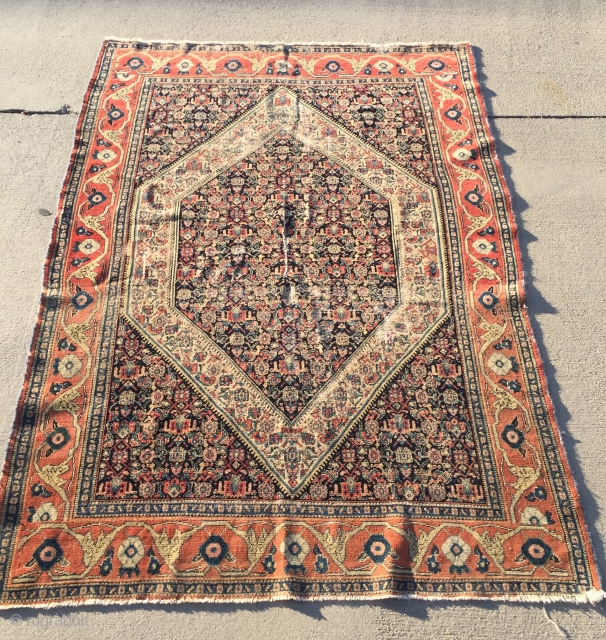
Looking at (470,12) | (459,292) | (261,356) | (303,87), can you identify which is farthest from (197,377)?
(470,12)

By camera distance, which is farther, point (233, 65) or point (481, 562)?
point (233, 65)

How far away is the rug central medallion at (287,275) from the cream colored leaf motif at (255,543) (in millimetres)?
172

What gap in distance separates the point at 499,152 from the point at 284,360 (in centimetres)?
A: 156

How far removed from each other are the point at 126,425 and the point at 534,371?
1.64m

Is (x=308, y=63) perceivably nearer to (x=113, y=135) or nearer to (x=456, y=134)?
(x=456, y=134)

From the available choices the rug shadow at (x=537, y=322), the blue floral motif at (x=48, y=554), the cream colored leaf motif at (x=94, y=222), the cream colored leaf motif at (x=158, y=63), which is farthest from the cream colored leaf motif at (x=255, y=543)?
the cream colored leaf motif at (x=158, y=63)

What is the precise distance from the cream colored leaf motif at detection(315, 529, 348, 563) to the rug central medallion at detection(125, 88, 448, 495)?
Result: 19 centimetres

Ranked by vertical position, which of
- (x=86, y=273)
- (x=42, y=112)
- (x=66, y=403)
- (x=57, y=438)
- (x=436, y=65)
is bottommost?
(x=57, y=438)

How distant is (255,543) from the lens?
1945mm

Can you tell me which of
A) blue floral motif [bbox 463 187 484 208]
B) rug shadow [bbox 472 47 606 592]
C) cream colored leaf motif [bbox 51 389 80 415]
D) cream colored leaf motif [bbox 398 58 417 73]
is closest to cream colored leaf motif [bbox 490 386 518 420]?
rug shadow [bbox 472 47 606 592]

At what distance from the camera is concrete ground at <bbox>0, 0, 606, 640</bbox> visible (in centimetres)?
186

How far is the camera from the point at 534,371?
2.23 meters

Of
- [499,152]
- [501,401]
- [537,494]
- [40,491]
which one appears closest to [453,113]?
[499,152]

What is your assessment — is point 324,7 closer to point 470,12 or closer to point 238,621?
point 470,12
